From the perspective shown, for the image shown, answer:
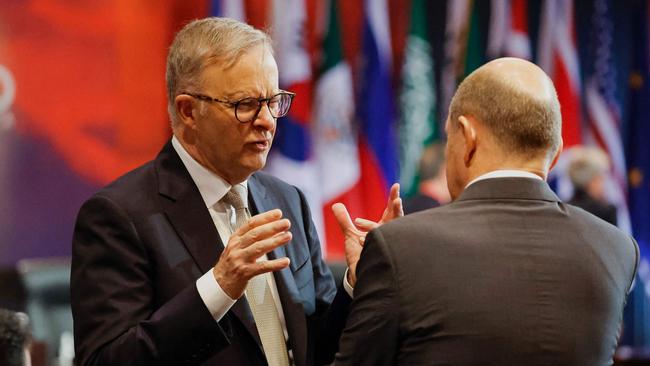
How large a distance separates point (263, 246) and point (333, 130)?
13.6 feet

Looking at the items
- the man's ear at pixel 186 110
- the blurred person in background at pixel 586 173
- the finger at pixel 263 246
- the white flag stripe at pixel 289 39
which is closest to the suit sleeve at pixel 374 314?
the finger at pixel 263 246

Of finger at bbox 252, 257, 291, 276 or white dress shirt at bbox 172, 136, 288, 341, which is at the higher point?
white dress shirt at bbox 172, 136, 288, 341

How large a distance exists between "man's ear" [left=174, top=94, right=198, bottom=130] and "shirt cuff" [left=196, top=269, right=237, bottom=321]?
410mm

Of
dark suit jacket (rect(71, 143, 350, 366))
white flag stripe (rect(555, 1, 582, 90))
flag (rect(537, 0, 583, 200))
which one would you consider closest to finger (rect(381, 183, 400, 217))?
dark suit jacket (rect(71, 143, 350, 366))

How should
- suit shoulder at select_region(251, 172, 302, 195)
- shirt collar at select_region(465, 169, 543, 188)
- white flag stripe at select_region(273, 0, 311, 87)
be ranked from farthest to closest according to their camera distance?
white flag stripe at select_region(273, 0, 311, 87) → suit shoulder at select_region(251, 172, 302, 195) → shirt collar at select_region(465, 169, 543, 188)

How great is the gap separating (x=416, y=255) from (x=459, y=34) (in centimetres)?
475

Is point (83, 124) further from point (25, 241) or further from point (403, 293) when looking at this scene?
point (403, 293)

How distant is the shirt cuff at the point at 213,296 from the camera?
2.07 metres

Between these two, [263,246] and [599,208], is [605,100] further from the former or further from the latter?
[263,246]

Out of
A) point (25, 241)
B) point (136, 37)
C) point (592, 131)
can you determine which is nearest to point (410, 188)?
point (592, 131)

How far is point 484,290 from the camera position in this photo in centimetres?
183

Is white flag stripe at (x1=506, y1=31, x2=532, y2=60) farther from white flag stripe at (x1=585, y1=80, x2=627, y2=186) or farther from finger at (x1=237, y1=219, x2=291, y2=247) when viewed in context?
finger at (x1=237, y1=219, x2=291, y2=247)

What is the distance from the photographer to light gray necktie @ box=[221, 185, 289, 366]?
2.27 meters

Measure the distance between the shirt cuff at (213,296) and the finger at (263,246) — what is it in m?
0.11
